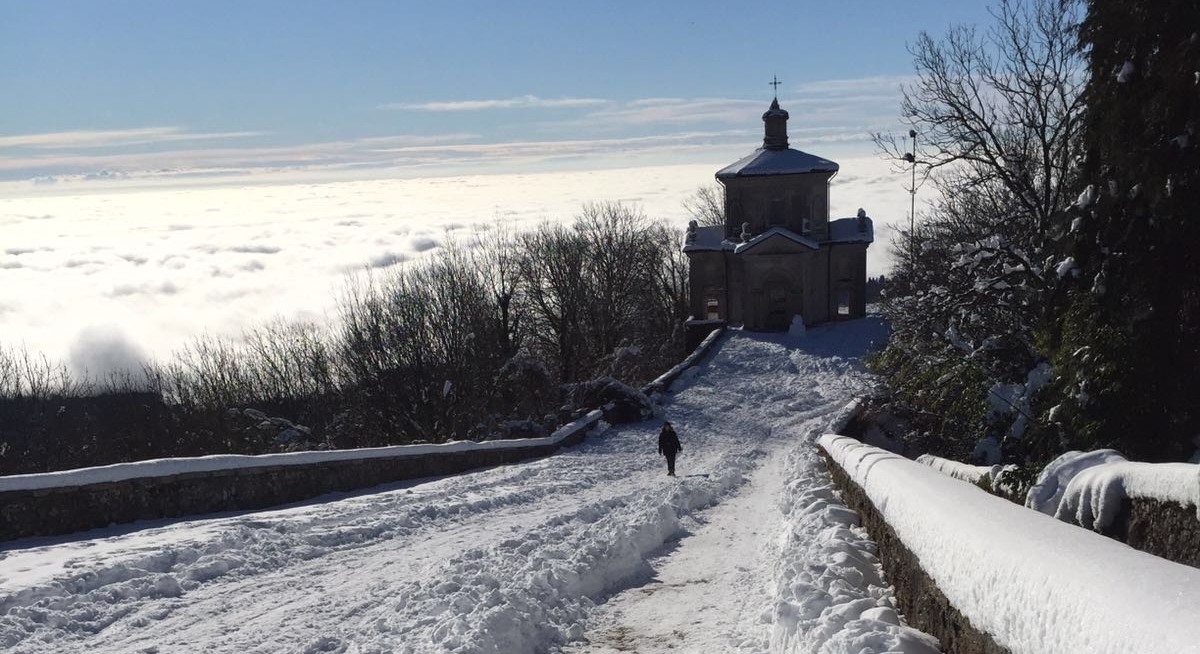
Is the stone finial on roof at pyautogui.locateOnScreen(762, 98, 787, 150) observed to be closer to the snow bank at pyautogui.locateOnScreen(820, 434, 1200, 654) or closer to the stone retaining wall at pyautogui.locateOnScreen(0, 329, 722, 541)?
the stone retaining wall at pyautogui.locateOnScreen(0, 329, 722, 541)

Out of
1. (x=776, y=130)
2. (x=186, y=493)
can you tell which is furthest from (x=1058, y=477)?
(x=776, y=130)

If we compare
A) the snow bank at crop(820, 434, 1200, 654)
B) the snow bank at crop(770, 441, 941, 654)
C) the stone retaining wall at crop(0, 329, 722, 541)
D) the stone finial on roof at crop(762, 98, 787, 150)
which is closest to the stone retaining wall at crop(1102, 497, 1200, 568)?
the snow bank at crop(820, 434, 1200, 654)

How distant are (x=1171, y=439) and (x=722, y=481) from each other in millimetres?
9671

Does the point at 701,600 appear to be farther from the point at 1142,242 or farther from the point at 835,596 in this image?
the point at 1142,242

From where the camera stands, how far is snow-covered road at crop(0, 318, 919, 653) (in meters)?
8.58

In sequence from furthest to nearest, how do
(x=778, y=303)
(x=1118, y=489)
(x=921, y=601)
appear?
(x=778, y=303) → (x=1118, y=489) → (x=921, y=601)

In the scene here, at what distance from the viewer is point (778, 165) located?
172 ft

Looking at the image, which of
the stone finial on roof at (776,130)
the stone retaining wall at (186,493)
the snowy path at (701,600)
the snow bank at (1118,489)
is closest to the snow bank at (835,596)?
the snowy path at (701,600)

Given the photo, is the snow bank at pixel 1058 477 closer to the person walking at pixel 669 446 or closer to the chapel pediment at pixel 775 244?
Result: the person walking at pixel 669 446

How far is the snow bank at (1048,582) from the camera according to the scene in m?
3.36

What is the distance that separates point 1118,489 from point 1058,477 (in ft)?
4.15

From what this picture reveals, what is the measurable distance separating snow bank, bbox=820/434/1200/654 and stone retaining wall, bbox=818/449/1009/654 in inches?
3.7

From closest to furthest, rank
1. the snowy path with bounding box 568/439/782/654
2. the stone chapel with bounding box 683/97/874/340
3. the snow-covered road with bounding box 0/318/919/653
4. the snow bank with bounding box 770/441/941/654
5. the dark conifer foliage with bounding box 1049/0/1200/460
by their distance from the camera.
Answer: the snow bank with bounding box 770/441/941/654 → the snow-covered road with bounding box 0/318/919/653 → the snowy path with bounding box 568/439/782/654 → the dark conifer foliage with bounding box 1049/0/1200/460 → the stone chapel with bounding box 683/97/874/340

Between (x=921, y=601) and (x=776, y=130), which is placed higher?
(x=776, y=130)
